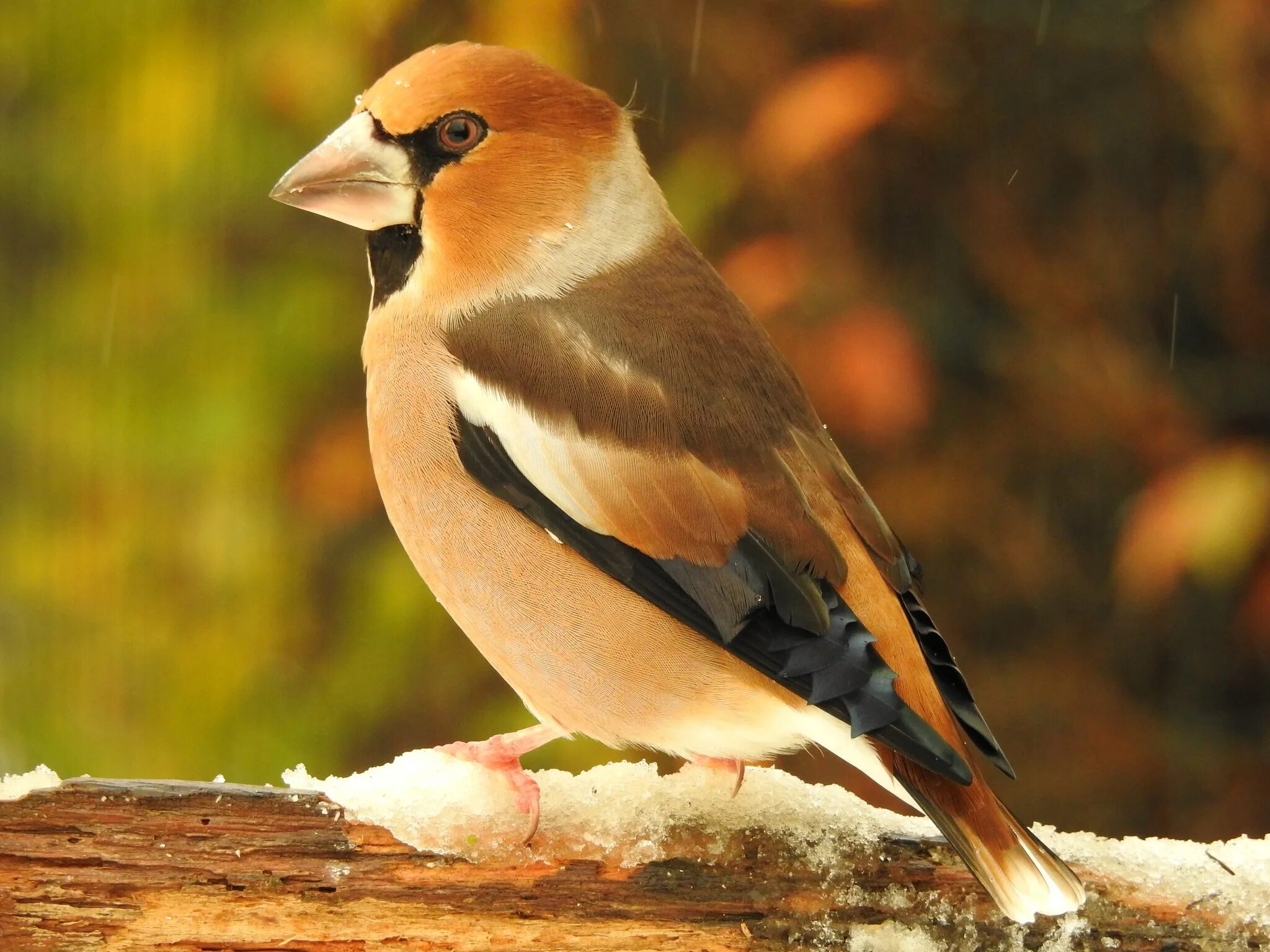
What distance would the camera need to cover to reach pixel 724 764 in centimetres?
206

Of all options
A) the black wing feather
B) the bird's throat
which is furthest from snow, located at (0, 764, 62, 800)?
the bird's throat

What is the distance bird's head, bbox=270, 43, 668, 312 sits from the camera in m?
2.07

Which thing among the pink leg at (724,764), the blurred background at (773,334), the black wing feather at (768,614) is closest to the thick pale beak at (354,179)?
the black wing feather at (768,614)

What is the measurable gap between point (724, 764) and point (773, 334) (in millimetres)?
1305

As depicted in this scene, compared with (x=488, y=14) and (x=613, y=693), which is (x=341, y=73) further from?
(x=613, y=693)

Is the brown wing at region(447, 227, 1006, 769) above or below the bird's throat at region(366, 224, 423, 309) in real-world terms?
below

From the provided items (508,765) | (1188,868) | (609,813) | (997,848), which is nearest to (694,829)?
(609,813)

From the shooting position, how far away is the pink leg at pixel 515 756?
1896 mm

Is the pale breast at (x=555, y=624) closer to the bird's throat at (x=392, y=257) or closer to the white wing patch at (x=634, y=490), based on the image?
the white wing patch at (x=634, y=490)

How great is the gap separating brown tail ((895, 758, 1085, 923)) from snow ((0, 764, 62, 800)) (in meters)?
1.04

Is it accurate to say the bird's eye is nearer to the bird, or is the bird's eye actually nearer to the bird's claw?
the bird

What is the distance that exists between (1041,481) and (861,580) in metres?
1.69

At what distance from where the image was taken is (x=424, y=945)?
5.93ft

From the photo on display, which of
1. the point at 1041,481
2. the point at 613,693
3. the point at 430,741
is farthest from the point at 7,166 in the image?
the point at 1041,481
